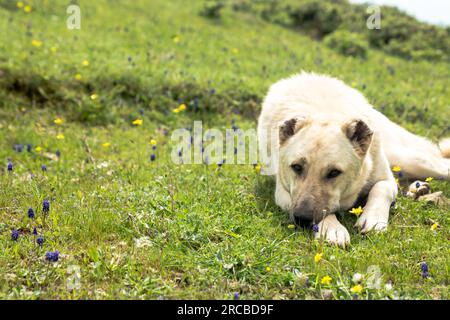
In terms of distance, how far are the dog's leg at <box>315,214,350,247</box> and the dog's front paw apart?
241 millimetres

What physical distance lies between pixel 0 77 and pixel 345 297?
6999 mm

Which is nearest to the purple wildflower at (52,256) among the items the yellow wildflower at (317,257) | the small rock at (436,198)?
the yellow wildflower at (317,257)

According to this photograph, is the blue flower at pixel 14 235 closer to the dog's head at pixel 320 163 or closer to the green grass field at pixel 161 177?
the green grass field at pixel 161 177

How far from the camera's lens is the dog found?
4.79 metres

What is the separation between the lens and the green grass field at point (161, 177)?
4000 millimetres

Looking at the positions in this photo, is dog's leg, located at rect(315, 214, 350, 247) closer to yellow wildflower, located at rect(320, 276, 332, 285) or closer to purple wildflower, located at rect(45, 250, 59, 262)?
yellow wildflower, located at rect(320, 276, 332, 285)

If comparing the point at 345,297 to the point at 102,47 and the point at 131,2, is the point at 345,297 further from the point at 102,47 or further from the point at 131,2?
the point at 131,2

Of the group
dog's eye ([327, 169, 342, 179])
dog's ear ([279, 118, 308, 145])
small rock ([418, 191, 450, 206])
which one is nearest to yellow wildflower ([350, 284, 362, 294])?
dog's eye ([327, 169, 342, 179])

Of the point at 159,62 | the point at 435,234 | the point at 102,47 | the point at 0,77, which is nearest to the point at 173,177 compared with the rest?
the point at 435,234

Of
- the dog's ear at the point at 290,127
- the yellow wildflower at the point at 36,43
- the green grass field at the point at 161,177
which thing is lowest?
the green grass field at the point at 161,177

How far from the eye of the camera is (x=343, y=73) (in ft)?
36.6

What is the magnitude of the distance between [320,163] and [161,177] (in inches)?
72.7

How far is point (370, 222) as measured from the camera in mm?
4871

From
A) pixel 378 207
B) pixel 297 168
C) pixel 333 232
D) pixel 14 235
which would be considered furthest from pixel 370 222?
pixel 14 235
